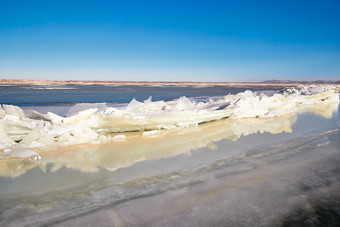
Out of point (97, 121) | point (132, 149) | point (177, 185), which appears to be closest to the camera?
point (177, 185)

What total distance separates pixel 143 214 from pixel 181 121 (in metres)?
2.37

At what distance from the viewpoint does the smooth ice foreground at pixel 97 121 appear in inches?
92.5

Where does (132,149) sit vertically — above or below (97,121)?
below

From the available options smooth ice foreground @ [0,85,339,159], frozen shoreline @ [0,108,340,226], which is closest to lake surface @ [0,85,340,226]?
frozen shoreline @ [0,108,340,226]

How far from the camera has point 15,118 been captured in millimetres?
2559

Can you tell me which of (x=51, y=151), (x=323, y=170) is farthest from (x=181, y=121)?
(x=323, y=170)

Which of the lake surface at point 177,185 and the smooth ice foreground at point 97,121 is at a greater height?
the smooth ice foreground at point 97,121

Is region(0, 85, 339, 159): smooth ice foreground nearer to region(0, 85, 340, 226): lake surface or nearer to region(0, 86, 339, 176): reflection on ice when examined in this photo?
region(0, 86, 339, 176): reflection on ice

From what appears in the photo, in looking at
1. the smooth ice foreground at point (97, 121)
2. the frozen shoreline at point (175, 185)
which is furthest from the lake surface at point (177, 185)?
the smooth ice foreground at point (97, 121)

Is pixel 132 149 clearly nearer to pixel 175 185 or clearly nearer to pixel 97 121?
pixel 97 121

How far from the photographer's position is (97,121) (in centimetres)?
287

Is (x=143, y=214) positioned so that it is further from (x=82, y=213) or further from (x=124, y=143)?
(x=124, y=143)

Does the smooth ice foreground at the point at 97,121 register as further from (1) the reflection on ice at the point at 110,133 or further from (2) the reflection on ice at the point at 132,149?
(2) the reflection on ice at the point at 132,149

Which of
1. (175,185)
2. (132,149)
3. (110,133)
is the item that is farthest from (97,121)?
(175,185)
